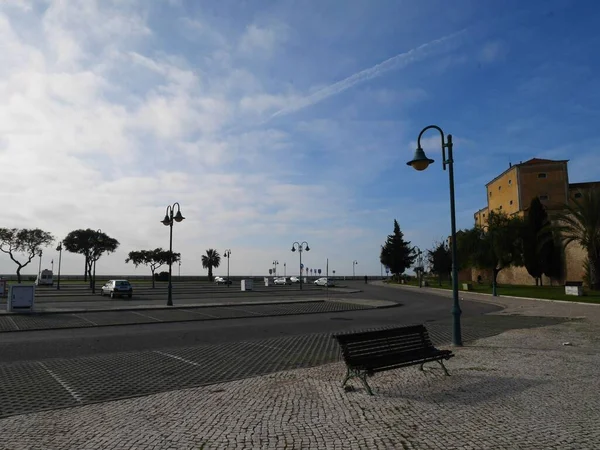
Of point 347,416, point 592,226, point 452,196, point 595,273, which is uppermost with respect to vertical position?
point 592,226

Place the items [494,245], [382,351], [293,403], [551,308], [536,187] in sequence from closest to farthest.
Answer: [293,403], [382,351], [551,308], [494,245], [536,187]

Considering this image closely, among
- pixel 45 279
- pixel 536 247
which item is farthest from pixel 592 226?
pixel 45 279

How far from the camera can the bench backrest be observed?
7.16m

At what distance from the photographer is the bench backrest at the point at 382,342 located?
716 cm

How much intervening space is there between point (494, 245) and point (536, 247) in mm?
8833

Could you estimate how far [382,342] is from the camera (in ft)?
25.3

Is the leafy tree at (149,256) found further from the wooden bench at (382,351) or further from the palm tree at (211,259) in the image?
the wooden bench at (382,351)

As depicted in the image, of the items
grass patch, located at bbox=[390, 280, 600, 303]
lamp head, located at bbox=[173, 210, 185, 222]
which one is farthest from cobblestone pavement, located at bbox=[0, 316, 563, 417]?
grass patch, located at bbox=[390, 280, 600, 303]

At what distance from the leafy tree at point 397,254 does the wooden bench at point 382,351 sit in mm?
89557

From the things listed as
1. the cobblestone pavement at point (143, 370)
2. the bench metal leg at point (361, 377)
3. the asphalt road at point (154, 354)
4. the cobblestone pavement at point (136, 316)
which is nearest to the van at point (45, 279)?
the cobblestone pavement at point (136, 316)

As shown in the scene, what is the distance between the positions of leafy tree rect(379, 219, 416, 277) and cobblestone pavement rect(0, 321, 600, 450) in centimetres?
8916

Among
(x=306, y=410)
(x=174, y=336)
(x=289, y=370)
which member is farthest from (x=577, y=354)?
(x=174, y=336)

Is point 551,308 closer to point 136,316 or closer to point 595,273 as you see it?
point 595,273

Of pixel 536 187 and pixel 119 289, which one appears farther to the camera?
pixel 536 187
